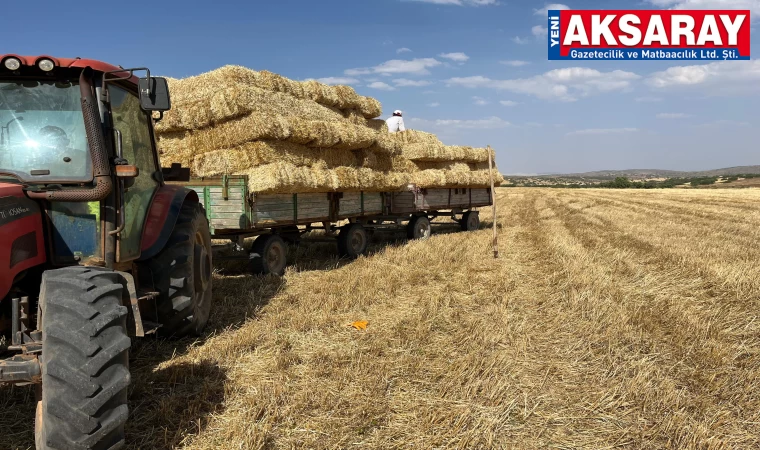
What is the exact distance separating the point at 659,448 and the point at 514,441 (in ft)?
2.61

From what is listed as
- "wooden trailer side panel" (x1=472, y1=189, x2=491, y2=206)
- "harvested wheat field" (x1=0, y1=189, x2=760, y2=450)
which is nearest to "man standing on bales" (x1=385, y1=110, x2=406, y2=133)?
"wooden trailer side panel" (x1=472, y1=189, x2=491, y2=206)

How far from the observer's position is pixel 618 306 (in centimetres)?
552

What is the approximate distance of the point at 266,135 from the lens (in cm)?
721

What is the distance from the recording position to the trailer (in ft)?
22.6

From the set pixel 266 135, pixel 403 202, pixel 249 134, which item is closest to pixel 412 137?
pixel 403 202

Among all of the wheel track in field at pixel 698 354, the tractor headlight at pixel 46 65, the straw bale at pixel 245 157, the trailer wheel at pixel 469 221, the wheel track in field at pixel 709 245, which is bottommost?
the wheel track in field at pixel 698 354

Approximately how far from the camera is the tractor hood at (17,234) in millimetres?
2834

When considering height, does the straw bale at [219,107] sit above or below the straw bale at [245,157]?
above

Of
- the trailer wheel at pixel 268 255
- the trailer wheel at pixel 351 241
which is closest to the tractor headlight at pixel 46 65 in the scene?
the trailer wheel at pixel 268 255

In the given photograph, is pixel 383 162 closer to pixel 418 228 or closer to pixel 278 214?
pixel 418 228

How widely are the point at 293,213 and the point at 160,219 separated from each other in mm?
3429

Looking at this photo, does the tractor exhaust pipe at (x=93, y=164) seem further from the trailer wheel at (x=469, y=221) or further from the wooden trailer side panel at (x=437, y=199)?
the trailer wheel at (x=469, y=221)

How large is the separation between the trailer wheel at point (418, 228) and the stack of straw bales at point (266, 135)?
90.7 inches

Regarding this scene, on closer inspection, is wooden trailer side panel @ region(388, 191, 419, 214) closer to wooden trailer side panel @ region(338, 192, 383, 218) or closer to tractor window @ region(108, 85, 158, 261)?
wooden trailer side panel @ region(338, 192, 383, 218)
